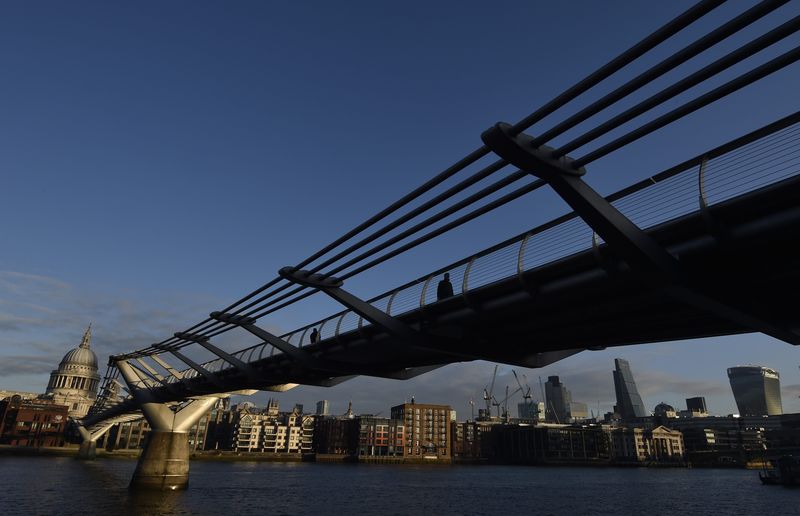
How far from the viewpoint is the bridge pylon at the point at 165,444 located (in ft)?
153

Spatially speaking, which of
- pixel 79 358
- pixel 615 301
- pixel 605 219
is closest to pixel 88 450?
pixel 79 358

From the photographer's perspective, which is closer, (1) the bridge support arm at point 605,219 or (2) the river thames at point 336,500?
(1) the bridge support arm at point 605,219

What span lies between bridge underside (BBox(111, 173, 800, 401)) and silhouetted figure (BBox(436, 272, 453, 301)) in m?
0.27

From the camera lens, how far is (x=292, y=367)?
32.4 metres

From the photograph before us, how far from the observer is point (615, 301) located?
14.1 meters

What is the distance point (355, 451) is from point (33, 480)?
130 meters

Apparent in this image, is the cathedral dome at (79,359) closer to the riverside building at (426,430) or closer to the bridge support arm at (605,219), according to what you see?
the riverside building at (426,430)

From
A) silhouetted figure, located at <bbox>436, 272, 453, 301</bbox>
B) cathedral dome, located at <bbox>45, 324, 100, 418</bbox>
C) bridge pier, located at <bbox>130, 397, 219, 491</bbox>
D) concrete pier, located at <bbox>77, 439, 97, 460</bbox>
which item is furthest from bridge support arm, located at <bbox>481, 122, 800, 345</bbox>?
cathedral dome, located at <bbox>45, 324, 100, 418</bbox>

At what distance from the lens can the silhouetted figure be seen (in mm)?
16939

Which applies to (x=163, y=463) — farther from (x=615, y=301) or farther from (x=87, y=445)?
(x=87, y=445)

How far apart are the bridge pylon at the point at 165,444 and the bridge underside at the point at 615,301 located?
32.7 meters

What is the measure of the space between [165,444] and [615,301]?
48731 millimetres

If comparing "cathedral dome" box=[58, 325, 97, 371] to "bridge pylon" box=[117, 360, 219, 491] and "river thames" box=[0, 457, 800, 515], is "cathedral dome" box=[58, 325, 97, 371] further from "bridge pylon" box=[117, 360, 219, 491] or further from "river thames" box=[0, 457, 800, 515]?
"bridge pylon" box=[117, 360, 219, 491]

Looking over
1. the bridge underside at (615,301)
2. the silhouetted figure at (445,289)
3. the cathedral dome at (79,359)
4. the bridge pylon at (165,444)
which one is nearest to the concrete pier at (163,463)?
the bridge pylon at (165,444)
